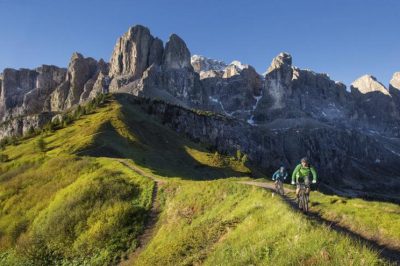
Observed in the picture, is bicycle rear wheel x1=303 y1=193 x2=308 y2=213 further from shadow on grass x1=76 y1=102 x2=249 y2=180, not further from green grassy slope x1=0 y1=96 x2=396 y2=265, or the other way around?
shadow on grass x1=76 y1=102 x2=249 y2=180

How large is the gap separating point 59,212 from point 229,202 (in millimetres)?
16092

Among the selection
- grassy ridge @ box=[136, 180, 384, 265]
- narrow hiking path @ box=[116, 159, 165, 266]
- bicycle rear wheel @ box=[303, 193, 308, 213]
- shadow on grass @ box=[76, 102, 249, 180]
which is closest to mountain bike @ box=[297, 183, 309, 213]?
bicycle rear wheel @ box=[303, 193, 308, 213]

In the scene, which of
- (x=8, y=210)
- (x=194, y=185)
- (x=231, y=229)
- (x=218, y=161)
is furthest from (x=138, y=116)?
(x=231, y=229)

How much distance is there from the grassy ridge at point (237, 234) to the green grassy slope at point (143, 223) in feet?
0.18

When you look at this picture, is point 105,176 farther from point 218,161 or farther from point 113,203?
point 218,161

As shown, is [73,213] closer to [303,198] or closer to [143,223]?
[143,223]

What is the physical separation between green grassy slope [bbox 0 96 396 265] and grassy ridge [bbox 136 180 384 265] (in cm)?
5

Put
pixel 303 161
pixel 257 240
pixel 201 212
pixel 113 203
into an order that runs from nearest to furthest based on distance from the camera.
→ 1. pixel 257 240
2. pixel 303 161
3. pixel 201 212
4. pixel 113 203

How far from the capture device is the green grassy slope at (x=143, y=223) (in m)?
17.6

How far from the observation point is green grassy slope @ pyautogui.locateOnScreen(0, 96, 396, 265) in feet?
57.8

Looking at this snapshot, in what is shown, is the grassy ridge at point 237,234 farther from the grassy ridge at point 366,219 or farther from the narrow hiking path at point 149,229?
the grassy ridge at point 366,219

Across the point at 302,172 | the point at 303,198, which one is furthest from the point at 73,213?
the point at 302,172

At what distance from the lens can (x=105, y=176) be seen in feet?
146

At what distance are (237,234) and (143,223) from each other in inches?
490
